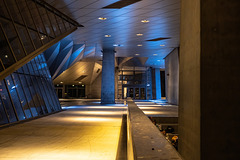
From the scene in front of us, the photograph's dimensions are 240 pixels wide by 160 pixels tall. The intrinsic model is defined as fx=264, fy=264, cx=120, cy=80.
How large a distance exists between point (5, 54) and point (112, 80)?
19427 millimetres

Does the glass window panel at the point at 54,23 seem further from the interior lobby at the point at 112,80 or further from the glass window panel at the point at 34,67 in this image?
the glass window panel at the point at 34,67

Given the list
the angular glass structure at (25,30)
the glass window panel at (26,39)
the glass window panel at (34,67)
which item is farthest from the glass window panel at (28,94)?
the glass window panel at (34,67)

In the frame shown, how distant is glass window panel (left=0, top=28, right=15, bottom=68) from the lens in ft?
38.8

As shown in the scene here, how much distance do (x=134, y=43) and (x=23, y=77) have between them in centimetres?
1370

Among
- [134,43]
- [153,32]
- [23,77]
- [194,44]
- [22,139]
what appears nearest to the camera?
[194,44]

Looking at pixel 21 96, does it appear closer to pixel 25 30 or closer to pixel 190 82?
pixel 25 30

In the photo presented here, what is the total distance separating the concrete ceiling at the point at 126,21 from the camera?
586 inches

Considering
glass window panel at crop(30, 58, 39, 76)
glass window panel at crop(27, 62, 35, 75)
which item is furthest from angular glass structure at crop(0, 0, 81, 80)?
glass window panel at crop(30, 58, 39, 76)

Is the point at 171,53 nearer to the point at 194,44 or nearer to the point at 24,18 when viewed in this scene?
the point at 24,18

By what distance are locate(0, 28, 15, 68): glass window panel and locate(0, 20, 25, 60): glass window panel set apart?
0.42 m

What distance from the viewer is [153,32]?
71.3ft

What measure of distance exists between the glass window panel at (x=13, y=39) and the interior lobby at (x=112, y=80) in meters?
0.05
